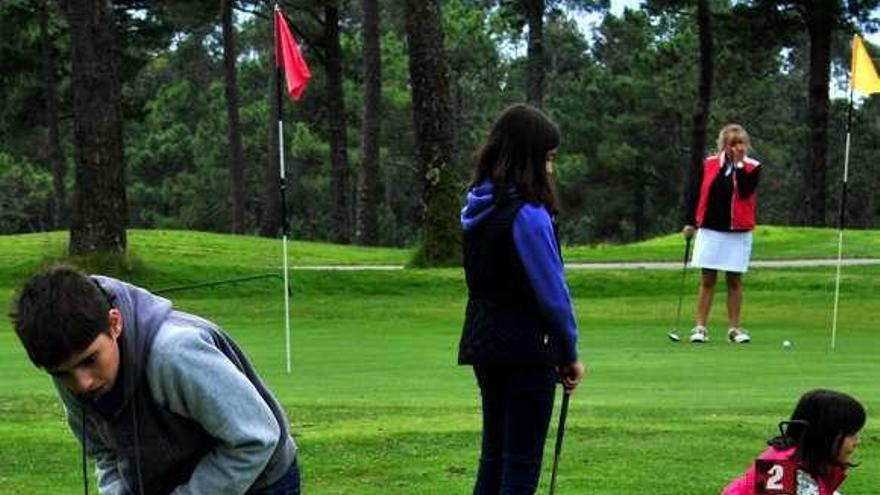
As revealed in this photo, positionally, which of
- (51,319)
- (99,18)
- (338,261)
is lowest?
(338,261)

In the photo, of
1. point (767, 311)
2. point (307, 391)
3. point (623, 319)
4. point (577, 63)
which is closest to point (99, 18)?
point (623, 319)

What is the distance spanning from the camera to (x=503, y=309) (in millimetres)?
5621

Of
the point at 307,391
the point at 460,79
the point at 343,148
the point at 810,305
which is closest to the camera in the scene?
the point at 307,391

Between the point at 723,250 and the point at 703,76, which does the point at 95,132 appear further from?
the point at 703,76

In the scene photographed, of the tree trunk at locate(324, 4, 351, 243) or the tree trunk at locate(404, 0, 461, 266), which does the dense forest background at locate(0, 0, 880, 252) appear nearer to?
the tree trunk at locate(324, 4, 351, 243)

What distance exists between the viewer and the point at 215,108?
70312 mm

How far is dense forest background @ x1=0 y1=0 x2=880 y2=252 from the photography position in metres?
47.5

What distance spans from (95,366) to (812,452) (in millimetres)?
2743

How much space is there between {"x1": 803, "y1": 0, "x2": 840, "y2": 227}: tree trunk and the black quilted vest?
35078 mm

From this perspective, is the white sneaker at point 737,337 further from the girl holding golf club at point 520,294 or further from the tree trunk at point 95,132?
the tree trunk at point 95,132

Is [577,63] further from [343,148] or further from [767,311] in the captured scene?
[767,311]

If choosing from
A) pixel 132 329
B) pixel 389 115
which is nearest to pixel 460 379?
pixel 132 329

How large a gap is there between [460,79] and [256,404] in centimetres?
6682

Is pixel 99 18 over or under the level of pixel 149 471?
over
